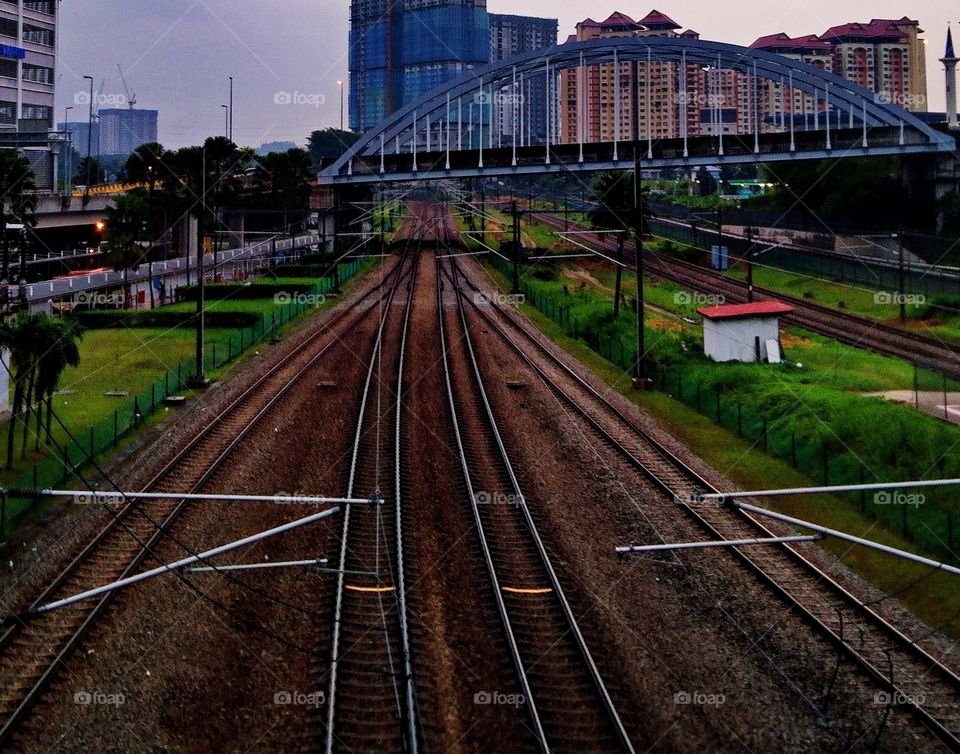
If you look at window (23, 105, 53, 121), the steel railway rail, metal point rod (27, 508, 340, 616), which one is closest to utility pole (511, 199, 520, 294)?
the steel railway rail

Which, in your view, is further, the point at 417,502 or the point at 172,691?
the point at 417,502

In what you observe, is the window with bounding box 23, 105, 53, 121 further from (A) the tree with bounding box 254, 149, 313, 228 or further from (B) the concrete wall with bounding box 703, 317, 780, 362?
(B) the concrete wall with bounding box 703, 317, 780, 362

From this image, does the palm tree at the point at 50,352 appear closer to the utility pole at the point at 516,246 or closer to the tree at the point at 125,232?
the tree at the point at 125,232

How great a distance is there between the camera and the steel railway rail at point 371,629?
39.1 feet

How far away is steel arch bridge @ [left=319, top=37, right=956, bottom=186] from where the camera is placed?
72938mm

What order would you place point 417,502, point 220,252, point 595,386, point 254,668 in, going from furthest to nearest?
point 220,252, point 595,386, point 417,502, point 254,668

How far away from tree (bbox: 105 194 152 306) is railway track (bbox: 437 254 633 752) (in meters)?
34.8

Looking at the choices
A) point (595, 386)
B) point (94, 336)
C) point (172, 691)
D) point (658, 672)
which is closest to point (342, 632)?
point (172, 691)

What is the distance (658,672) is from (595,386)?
20.5 m

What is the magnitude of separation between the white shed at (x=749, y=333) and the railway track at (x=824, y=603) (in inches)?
434

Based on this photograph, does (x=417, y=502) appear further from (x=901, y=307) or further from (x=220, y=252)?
(x=220, y=252)

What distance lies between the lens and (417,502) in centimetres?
2045

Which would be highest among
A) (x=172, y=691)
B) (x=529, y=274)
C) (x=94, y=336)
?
(x=529, y=274)

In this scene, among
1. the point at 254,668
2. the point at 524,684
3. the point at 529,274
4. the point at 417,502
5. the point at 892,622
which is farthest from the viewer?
the point at 529,274
